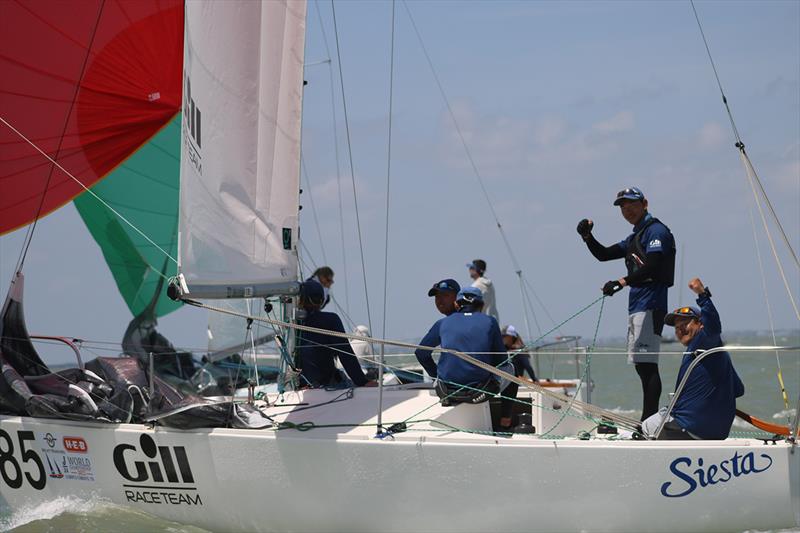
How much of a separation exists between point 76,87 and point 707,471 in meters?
5.77

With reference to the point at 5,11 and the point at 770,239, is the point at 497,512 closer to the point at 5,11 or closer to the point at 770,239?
the point at 770,239

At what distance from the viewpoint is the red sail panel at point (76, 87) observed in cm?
757

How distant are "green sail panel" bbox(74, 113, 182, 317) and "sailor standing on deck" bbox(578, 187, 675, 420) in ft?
16.3

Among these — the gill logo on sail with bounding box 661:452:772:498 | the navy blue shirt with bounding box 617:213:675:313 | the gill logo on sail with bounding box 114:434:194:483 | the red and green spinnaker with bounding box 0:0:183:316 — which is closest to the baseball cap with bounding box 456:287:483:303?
the navy blue shirt with bounding box 617:213:675:313

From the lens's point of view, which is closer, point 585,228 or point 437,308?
point 585,228

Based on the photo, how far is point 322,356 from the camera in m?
6.91

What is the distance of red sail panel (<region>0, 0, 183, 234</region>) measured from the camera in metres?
7.57

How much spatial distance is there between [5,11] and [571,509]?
227 inches

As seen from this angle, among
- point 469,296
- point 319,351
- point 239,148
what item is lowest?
point 319,351

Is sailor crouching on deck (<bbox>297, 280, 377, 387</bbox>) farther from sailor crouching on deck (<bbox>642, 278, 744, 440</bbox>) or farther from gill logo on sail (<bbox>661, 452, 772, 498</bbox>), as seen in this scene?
gill logo on sail (<bbox>661, 452, 772, 498</bbox>)

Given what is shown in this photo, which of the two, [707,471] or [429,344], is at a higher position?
[429,344]

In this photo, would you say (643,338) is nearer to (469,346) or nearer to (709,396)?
(709,396)

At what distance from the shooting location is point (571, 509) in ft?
15.7

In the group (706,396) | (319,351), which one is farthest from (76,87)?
(706,396)
